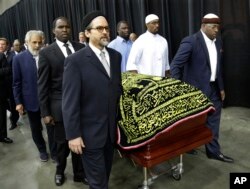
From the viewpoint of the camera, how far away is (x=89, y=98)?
1.92 metres

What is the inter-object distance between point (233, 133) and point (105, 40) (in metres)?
2.68

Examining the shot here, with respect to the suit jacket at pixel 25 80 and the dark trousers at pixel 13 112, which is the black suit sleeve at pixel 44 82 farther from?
the dark trousers at pixel 13 112

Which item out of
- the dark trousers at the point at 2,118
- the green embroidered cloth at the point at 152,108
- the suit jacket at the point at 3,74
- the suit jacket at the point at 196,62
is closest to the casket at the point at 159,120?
the green embroidered cloth at the point at 152,108

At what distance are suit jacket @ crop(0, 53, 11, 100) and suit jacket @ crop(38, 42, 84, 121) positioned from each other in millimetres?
1658

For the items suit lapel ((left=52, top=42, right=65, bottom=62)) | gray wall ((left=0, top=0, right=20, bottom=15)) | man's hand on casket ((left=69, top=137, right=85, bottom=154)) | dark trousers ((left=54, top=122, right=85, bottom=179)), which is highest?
gray wall ((left=0, top=0, right=20, bottom=15))

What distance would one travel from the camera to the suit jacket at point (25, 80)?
3262 mm

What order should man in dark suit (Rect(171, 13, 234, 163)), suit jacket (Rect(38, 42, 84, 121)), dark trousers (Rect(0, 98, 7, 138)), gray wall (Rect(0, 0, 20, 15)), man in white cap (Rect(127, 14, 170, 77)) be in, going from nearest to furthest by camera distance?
1. suit jacket (Rect(38, 42, 84, 121))
2. man in dark suit (Rect(171, 13, 234, 163))
3. man in white cap (Rect(127, 14, 170, 77))
4. dark trousers (Rect(0, 98, 7, 138))
5. gray wall (Rect(0, 0, 20, 15))

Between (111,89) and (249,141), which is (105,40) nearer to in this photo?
(111,89)

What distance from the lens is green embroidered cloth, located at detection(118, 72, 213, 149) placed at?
229 centimetres

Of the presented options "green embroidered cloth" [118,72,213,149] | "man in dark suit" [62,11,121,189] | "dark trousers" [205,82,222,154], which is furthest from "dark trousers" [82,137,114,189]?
"dark trousers" [205,82,222,154]

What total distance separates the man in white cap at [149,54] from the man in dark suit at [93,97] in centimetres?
190

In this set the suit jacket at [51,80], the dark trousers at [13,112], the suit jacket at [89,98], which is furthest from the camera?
the dark trousers at [13,112]

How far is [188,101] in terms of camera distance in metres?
2.47

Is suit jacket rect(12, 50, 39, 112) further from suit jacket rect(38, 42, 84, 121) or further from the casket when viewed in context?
the casket
